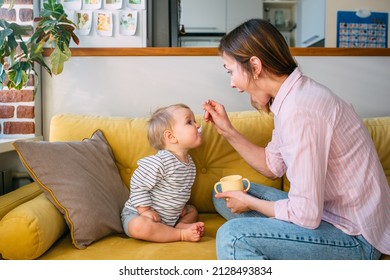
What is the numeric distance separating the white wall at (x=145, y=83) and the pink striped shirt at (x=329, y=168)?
97cm

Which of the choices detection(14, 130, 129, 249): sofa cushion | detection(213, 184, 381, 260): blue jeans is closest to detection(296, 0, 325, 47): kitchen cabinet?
detection(14, 130, 129, 249): sofa cushion

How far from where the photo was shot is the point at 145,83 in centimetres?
212

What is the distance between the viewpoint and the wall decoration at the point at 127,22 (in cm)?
221

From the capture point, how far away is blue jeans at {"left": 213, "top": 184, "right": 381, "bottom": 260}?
1.07 metres

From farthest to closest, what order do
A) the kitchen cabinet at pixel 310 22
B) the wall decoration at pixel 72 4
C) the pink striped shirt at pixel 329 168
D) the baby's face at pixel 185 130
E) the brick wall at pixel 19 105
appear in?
1. the kitchen cabinet at pixel 310 22
2. the wall decoration at pixel 72 4
3. the brick wall at pixel 19 105
4. the baby's face at pixel 185 130
5. the pink striped shirt at pixel 329 168

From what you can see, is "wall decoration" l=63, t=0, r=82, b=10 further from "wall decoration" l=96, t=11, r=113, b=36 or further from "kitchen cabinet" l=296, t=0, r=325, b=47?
"kitchen cabinet" l=296, t=0, r=325, b=47


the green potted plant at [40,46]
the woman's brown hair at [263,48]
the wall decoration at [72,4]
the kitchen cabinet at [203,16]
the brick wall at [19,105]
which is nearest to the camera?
the woman's brown hair at [263,48]

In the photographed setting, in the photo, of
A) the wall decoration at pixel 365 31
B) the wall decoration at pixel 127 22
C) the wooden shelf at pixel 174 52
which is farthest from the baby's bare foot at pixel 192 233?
the wall decoration at pixel 365 31

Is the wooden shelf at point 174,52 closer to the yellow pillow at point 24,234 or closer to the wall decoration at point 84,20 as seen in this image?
the wall decoration at point 84,20

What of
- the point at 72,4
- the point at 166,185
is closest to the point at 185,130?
the point at 166,185

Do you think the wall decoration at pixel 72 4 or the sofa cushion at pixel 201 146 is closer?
the sofa cushion at pixel 201 146

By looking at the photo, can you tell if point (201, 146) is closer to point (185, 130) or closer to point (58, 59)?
point (185, 130)

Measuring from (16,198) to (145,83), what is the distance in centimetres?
89
